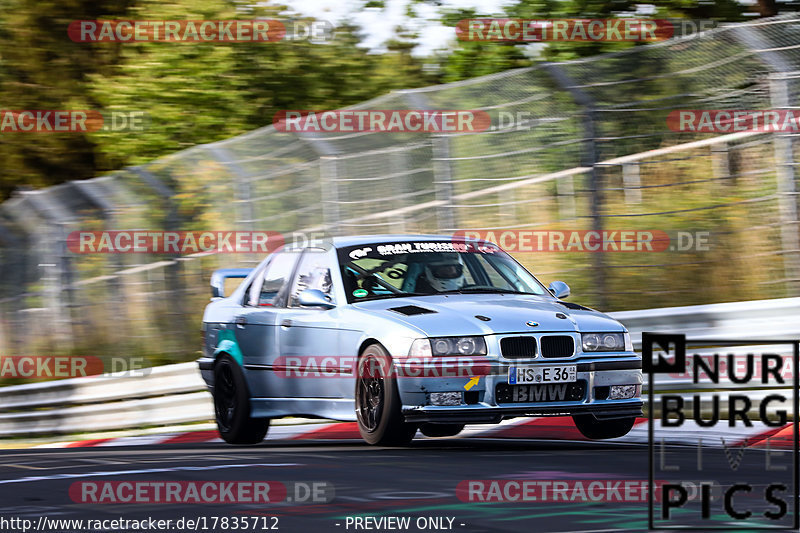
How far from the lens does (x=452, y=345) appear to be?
8.20 meters

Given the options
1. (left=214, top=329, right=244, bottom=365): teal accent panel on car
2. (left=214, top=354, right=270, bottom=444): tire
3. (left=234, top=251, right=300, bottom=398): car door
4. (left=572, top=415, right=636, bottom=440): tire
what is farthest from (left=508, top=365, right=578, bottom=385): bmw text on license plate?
(left=214, top=329, right=244, bottom=365): teal accent panel on car

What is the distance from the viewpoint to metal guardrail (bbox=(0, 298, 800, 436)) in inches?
385

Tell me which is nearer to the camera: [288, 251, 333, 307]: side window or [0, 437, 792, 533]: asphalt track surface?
[0, 437, 792, 533]: asphalt track surface

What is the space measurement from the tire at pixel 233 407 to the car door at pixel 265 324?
0.36 ft

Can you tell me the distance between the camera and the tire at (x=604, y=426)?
888 cm

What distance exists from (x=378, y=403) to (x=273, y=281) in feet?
7.41

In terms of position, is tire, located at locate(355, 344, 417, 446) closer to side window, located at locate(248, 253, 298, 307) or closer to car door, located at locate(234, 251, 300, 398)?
car door, located at locate(234, 251, 300, 398)

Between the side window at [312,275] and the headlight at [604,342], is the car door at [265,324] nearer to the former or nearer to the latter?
the side window at [312,275]

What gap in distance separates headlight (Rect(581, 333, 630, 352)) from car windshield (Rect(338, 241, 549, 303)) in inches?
41.7

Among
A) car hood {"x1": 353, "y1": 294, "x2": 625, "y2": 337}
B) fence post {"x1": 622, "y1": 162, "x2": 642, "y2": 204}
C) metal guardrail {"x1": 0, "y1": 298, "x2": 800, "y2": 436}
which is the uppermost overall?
fence post {"x1": 622, "y1": 162, "x2": 642, "y2": 204}

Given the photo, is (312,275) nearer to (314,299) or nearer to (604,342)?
(314,299)

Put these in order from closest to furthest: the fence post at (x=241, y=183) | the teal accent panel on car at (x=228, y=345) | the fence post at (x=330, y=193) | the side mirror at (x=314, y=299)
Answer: the side mirror at (x=314, y=299), the teal accent panel on car at (x=228, y=345), the fence post at (x=330, y=193), the fence post at (x=241, y=183)

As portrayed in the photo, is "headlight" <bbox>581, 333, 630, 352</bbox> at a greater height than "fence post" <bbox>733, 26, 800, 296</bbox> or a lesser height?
lesser

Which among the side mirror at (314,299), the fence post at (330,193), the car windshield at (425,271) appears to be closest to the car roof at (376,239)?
the car windshield at (425,271)
